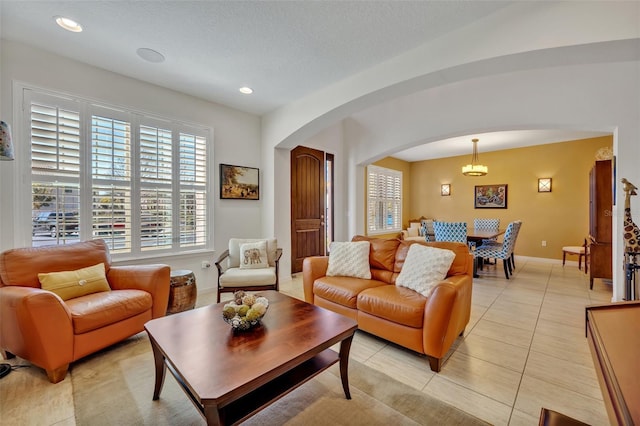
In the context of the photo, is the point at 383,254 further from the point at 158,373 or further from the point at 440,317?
the point at 158,373

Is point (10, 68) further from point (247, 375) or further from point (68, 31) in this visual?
point (247, 375)

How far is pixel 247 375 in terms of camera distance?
120cm

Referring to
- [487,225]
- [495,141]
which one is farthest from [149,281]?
[495,141]

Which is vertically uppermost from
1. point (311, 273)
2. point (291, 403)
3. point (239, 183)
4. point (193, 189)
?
point (239, 183)

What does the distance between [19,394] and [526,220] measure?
833cm

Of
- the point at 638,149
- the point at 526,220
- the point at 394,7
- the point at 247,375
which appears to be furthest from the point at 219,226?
the point at 526,220

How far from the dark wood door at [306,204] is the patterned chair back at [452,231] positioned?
2210 millimetres

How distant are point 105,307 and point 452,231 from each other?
4.71 metres

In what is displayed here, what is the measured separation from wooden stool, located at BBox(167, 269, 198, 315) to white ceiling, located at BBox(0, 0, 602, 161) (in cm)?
234

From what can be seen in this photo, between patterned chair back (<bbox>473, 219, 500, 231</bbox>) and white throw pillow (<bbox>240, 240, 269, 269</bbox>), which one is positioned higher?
patterned chair back (<bbox>473, 219, 500, 231</bbox>)

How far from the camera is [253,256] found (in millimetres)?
3426

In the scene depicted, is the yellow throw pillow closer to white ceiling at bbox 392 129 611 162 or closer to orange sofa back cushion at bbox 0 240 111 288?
orange sofa back cushion at bbox 0 240 111 288

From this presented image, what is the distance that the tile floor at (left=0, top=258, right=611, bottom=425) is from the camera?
5.30ft

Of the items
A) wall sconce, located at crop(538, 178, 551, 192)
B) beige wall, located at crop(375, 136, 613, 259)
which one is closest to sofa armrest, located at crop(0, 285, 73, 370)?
beige wall, located at crop(375, 136, 613, 259)
